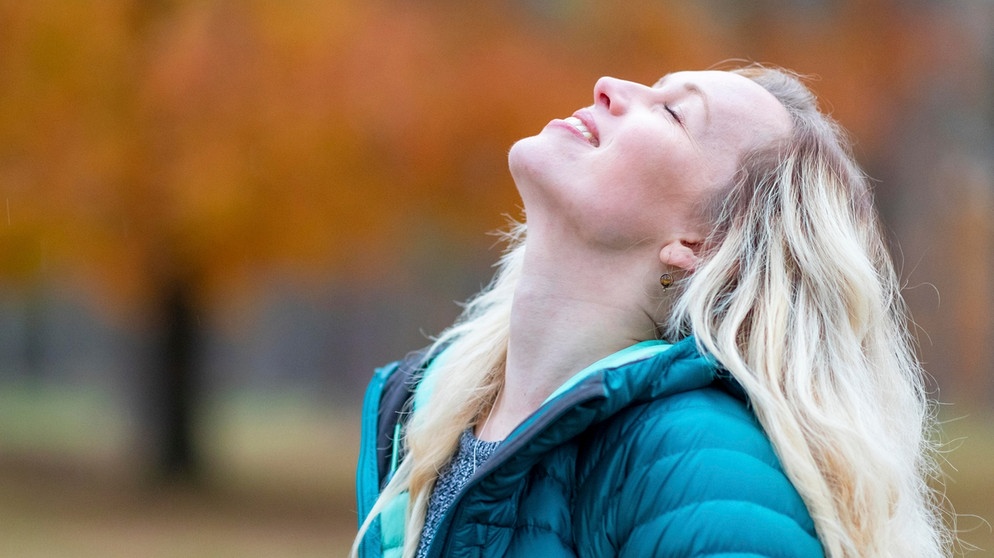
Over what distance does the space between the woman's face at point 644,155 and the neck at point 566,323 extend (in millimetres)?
87

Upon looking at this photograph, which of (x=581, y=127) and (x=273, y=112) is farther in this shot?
(x=273, y=112)

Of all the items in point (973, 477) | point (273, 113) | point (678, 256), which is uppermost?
point (273, 113)

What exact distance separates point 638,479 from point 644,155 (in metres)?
0.68

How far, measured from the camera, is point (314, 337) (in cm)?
1733

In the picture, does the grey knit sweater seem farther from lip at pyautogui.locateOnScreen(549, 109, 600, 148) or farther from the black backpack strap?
lip at pyautogui.locateOnScreen(549, 109, 600, 148)

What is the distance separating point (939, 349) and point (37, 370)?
15787 mm

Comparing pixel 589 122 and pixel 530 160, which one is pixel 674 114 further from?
pixel 530 160

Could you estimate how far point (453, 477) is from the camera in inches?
79.0

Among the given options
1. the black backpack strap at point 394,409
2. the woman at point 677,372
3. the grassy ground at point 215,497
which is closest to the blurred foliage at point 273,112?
the grassy ground at point 215,497

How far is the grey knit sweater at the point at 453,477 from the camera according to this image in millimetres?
1950

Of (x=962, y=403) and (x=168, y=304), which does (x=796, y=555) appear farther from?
(x=962, y=403)

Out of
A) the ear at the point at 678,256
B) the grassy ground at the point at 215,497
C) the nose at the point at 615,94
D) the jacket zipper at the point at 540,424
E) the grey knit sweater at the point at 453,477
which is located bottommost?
the grassy ground at the point at 215,497

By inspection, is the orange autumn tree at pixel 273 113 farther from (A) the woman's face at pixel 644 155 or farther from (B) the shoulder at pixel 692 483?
(B) the shoulder at pixel 692 483

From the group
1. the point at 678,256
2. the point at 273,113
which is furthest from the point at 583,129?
the point at 273,113
